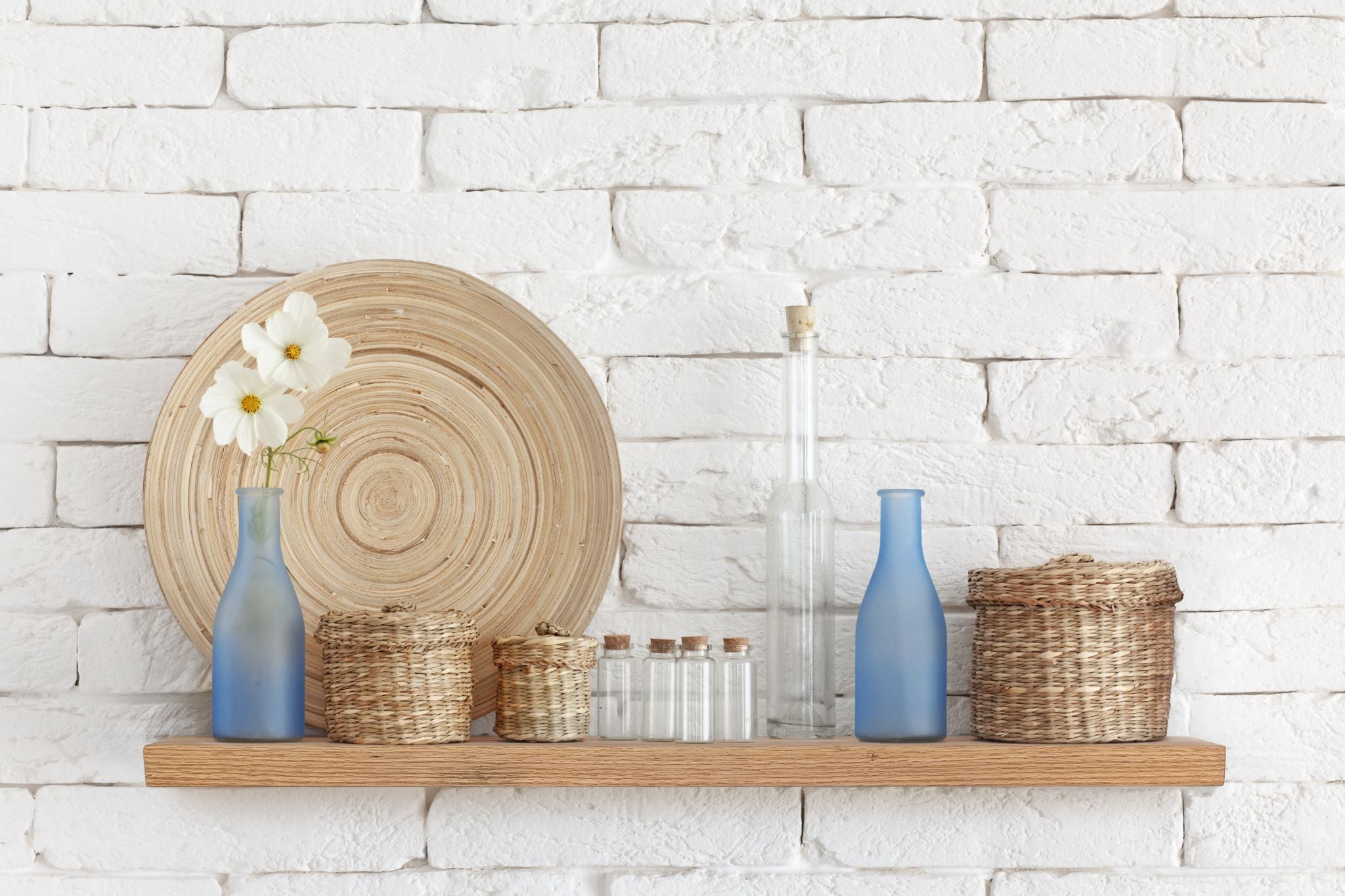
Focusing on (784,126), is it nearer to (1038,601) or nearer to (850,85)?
(850,85)

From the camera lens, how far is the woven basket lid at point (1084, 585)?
0.91 metres

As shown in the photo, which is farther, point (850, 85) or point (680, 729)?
point (850, 85)

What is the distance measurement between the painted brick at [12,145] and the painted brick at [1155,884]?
3.49 feet

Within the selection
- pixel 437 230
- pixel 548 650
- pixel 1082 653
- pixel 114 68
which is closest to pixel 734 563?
pixel 548 650

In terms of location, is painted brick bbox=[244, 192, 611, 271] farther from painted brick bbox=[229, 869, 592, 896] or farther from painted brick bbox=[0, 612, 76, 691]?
painted brick bbox=[229, 869, 592, 896]

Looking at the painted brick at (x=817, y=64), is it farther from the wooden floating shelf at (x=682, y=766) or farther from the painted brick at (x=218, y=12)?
the wooden floating shelf at (x=682, y=766)

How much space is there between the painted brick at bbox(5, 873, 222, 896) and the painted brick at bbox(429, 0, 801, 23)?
794 millimetres

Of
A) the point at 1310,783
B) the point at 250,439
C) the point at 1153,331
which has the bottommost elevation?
the point at 1310,783

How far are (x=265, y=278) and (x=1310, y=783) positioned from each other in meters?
1.02

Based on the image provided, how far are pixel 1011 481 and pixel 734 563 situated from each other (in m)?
0.25

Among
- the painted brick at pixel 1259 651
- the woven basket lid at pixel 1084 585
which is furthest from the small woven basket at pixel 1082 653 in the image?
the painted brick at pixel 1259 651

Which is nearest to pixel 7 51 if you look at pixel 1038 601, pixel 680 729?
pixel 680 729

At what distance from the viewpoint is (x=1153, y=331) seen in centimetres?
104

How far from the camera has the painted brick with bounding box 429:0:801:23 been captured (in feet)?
3.49
